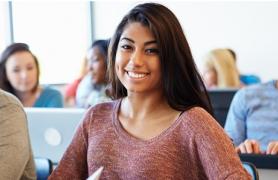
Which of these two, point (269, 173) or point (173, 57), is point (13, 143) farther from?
point (269, 173)

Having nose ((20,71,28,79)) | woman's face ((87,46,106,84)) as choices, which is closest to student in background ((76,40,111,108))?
woman's face ((87,46,106,84))

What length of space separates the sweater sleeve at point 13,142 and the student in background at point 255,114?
1.12m

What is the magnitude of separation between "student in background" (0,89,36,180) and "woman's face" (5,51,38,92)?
1330mm

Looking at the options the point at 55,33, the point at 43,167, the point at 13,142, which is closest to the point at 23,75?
the point at 43,167

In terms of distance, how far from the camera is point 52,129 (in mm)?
1642

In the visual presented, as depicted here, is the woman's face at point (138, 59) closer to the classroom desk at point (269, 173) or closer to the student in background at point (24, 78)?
the classroom desk at point (269, 173)

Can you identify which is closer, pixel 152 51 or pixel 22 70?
pixel 152 51

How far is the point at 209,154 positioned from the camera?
1063 mm

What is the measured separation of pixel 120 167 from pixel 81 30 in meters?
4.29

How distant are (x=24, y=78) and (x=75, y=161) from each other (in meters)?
1.52

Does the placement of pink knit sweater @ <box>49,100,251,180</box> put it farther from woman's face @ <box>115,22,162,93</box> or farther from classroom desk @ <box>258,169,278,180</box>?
classroom desk @ <box>258,169,278,180</box>

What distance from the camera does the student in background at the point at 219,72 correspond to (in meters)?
3.92

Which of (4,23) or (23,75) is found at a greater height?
(4,23)

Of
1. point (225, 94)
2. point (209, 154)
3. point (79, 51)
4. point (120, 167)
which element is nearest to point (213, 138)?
point (209, 154)
